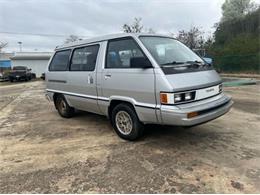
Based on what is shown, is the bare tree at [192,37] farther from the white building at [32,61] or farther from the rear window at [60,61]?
the rear window at [60,61]

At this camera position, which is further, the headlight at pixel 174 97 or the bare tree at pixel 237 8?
the bare tree at pixel 237 8

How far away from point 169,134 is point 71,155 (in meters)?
1.95

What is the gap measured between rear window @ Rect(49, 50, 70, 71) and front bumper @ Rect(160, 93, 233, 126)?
3262 mm

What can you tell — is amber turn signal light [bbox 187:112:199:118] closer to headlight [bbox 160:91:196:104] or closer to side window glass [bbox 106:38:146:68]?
headlight [bbox 160:91:196:104]

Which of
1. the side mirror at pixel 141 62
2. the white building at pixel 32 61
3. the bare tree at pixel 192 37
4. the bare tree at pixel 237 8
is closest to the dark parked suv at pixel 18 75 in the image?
the white building at pixel 32 61

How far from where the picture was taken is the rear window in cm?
594

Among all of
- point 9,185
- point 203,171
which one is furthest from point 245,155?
point 9,185

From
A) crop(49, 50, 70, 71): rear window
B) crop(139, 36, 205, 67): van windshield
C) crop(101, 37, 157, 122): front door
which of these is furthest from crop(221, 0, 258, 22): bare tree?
crop(101, 37, 157, 122): front door

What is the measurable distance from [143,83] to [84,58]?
77.4 inches

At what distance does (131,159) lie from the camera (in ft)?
12.3

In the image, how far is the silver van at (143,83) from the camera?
3.65 meters

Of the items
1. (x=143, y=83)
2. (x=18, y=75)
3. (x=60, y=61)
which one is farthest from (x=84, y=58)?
(x=18, y=75)

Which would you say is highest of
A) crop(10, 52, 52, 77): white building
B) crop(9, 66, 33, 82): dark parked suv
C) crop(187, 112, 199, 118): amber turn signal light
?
crop(10, 52, 52, 77): white building

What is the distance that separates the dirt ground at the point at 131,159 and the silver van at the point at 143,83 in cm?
55
